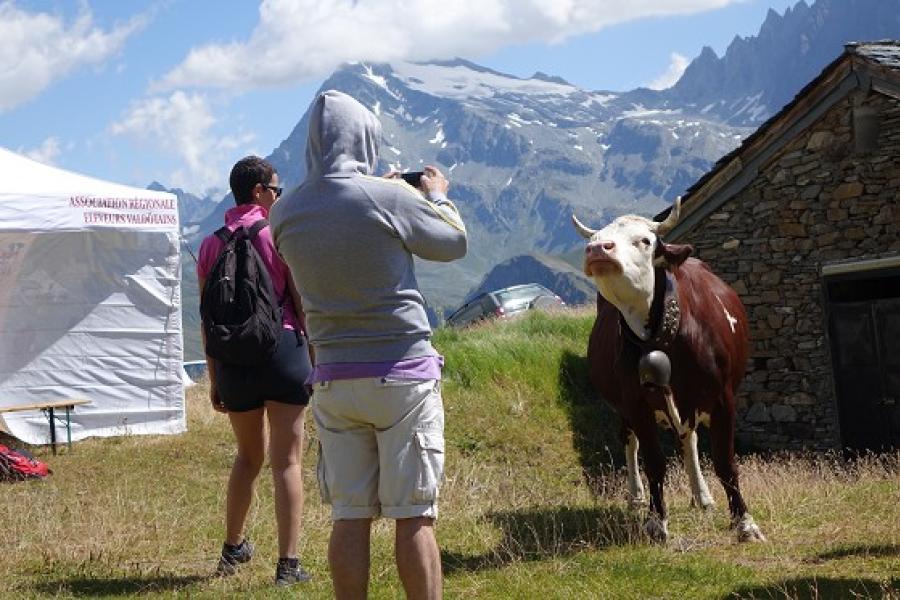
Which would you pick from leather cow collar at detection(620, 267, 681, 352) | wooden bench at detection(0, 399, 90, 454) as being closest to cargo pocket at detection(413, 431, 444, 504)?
leather cow collar at detection(620, 267, 681, 352)

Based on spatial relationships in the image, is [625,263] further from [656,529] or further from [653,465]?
[656,529]

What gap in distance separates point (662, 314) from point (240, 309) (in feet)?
8.06

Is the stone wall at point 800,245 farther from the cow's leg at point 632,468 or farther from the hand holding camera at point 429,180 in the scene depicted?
the hand holding camera at point 429,180

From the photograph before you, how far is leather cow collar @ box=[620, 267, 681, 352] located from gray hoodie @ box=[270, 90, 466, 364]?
2.80 meters

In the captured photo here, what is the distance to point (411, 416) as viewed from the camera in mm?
4020

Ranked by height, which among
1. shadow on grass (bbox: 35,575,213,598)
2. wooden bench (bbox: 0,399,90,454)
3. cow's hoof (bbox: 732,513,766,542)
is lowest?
cow's hoof (bbox: 732,513,766,542)

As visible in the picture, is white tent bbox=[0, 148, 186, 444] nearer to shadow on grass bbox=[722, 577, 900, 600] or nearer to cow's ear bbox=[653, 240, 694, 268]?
cow's ear bbox=[653, 240, 694, 268]

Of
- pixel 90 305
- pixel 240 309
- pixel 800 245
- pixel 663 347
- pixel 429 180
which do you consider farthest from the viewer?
pixel 800 245

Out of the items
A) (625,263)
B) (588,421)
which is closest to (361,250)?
(625,263)

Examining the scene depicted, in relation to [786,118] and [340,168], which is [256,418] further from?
[786,118]

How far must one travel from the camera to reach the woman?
5.64 metres

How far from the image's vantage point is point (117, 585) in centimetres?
608

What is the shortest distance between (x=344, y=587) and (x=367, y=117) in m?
1.68

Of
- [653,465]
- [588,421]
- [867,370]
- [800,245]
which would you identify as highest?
[800,245]
